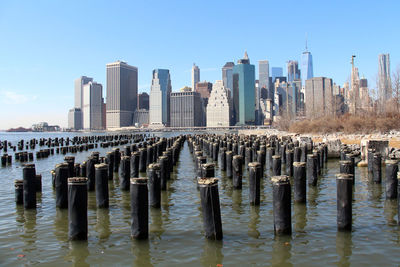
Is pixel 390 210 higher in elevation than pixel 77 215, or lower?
lower

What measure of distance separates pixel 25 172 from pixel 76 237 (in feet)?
16.3

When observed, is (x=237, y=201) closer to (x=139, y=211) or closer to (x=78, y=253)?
(x=139, y=211)

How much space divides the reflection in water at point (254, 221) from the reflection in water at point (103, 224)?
160 inches

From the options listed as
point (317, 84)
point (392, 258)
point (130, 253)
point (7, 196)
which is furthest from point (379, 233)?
point (317, 84)

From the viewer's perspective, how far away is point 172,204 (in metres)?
14.3

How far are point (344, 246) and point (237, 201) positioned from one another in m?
5.85

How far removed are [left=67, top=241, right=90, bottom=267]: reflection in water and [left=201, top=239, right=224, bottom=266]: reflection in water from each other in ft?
8.89

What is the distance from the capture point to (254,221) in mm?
11453

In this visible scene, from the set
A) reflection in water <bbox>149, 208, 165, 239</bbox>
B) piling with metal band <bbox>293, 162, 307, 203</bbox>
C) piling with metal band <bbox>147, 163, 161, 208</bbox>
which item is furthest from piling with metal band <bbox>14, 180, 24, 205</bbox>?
piling with metal band <bbox>293, 162, 307, 203</bbox>

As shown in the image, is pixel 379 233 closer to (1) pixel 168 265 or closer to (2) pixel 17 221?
(1) pixel 168 265

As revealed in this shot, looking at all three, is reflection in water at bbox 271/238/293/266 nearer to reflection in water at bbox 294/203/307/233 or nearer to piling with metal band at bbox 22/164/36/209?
reflection in water at bbox 294/203/307/233

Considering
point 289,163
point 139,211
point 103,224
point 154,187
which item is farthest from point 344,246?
point 289,163

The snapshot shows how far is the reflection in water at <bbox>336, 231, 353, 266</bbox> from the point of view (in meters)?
8.29

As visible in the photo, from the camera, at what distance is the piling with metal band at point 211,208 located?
9336mm
